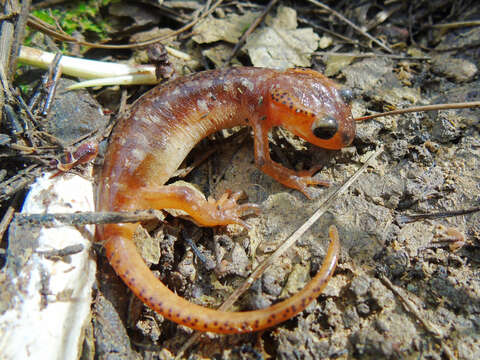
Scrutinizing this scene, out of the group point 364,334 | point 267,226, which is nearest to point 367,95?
point 267,226

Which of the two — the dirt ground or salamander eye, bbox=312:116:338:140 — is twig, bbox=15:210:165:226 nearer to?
the dirt ground

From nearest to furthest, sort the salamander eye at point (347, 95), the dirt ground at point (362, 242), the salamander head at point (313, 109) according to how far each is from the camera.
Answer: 1. the dirt ground at point (362, 242)
2. the salamander head at point (313, 109)
3. the salamander eye at point (347, 95)

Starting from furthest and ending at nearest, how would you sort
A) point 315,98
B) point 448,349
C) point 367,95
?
point 367,95 < point 315,98 < point 448,349

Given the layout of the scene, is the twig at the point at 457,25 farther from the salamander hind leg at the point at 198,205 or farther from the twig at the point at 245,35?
the salamander hind leg at the point at 198,205

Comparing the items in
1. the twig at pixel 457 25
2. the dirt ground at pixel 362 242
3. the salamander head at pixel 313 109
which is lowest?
the dirt ground at pixel 362 242

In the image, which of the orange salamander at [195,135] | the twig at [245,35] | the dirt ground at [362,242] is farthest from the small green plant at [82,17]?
the twig at [245,35]

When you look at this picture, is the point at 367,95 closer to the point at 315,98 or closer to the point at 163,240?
the point at 315,98

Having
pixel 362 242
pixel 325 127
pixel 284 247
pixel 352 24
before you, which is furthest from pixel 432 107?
pixel 284 247
